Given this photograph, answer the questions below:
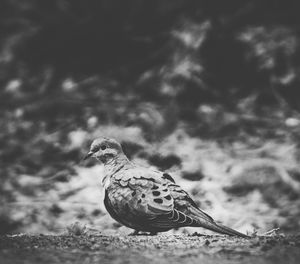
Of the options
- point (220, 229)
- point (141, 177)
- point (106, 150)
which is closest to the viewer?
point (220, 229)

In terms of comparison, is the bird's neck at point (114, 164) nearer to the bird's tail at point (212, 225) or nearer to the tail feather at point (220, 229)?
the bird's tail at point (212, 225)

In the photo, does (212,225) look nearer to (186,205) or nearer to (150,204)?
(186,205)

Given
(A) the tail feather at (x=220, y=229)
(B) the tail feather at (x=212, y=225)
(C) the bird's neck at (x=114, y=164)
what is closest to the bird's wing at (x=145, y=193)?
(C) the bird's neck at (x=114, y=164)

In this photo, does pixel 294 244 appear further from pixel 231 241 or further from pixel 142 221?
pixel 142 221

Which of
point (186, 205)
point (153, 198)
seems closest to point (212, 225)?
point (186, 205)

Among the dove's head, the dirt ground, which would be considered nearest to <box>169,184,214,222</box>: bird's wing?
the dirt ground

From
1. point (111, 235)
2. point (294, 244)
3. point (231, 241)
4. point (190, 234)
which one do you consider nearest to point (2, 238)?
point (111, 235)
